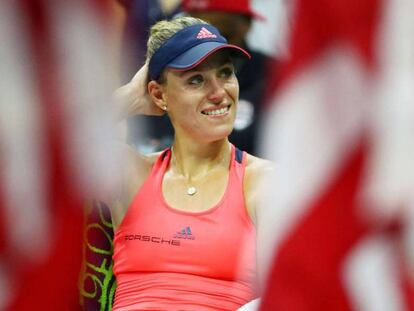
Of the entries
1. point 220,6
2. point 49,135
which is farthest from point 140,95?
point 49,135

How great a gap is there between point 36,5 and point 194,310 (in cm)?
148

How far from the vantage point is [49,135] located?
118cm

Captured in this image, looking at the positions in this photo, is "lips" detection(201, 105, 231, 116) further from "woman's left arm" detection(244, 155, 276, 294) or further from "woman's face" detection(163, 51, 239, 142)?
"woman's left arm" detection(244, 155, 276, 294)

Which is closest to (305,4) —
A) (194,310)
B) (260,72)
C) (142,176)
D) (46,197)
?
(46,197)

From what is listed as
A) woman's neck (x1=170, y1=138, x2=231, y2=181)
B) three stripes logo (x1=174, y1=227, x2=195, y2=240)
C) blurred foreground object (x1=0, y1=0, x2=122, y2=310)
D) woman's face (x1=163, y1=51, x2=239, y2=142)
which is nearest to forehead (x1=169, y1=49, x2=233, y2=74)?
woman's face (x1=163, y1=51, x2=239, y2=142)

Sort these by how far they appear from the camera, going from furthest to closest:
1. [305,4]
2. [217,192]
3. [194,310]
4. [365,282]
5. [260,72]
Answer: [260,72]
[217,192]
[194,310]
[365,282]
[305,4]

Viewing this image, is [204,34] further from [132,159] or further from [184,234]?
[184,234]

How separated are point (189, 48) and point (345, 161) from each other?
1.51 meters

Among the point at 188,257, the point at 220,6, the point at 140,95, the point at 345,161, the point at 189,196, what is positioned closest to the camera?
the point at 345,161

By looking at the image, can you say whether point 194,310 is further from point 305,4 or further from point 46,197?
point 305,4

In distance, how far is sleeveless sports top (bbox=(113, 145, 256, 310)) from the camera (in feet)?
8.36

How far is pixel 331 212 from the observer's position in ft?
3.82

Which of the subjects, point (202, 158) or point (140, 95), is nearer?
point (202, 158)

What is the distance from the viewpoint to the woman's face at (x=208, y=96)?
8.75 ft
